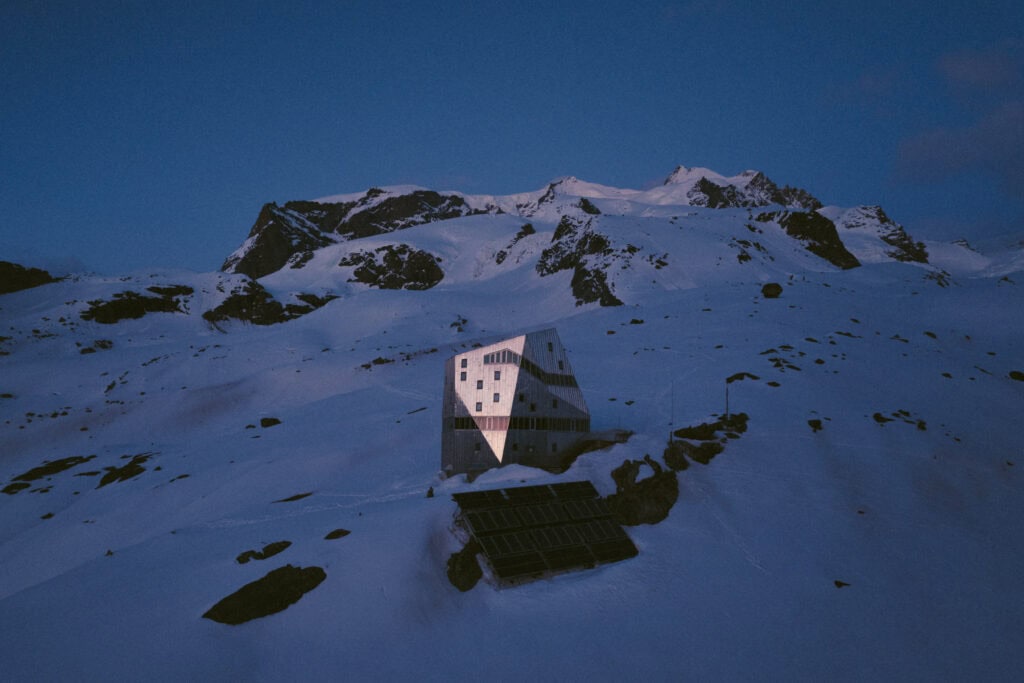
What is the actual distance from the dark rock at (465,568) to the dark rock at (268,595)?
444 centimetres

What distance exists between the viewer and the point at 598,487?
2553cm

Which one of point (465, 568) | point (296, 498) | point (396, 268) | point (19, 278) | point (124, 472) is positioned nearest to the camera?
point (465, 568)

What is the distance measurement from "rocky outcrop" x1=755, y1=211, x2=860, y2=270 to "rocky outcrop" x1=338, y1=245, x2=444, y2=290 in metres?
73.0

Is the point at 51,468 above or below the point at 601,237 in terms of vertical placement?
below

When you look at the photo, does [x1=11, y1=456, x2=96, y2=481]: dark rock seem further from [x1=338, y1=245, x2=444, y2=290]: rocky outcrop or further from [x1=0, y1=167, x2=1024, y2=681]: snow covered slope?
[x1=338, y1=245, x2=444, y2=290]: rocky outcrop

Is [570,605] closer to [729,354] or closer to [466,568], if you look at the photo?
[466,568]

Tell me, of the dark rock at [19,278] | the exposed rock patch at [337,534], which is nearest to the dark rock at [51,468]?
the exposed rock patch at [337,534]

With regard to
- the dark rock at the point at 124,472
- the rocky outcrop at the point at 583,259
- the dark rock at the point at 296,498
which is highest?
the rocky outcrop at the point at 583,259

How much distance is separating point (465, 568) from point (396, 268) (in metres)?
117

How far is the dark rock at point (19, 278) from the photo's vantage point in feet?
338

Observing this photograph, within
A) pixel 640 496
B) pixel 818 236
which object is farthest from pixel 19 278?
pixel 818 236

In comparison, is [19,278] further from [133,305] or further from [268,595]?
[268,595]

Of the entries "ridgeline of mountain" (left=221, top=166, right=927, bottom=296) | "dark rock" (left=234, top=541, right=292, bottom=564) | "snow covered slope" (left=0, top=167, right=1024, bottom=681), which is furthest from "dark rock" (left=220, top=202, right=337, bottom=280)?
"dark rock" (left=234, top=541, right=292, bottom=564)

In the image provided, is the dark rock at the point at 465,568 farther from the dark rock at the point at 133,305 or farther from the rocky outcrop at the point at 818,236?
the dark rock at the point at 133,305
